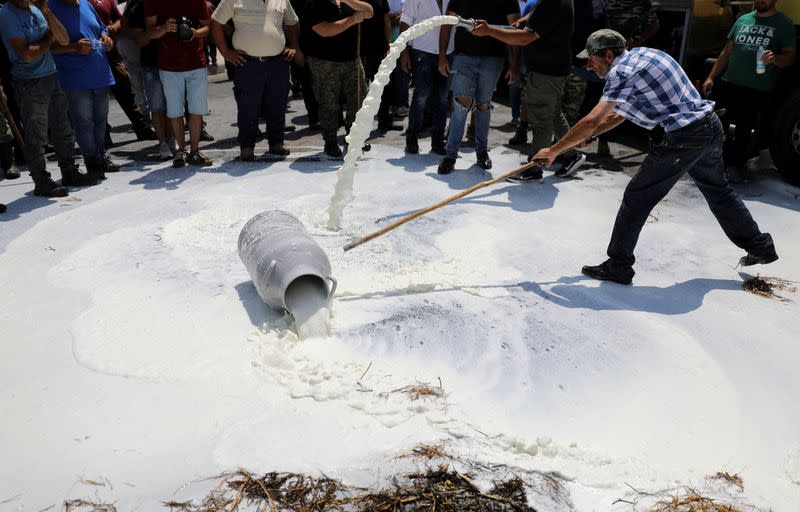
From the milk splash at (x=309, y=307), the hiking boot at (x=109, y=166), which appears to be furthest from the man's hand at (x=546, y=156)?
the hiking boot at (x=109, y=166)

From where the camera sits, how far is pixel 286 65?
23.2ft

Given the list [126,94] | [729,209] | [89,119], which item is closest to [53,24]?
[89,119]

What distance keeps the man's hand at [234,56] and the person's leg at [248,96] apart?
7cm

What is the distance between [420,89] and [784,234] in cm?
397

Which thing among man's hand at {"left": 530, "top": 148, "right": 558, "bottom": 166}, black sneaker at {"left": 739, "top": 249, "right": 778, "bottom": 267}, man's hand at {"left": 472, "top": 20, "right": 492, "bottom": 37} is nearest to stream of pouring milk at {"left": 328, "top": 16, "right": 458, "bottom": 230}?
man's hand at {"left": 472, "top": 20, "right": 492, "bottom": 37}

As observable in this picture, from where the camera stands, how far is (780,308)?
4.14 meters

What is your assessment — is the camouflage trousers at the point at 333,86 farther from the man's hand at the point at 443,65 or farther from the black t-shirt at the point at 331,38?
the man's hand at the point at 443,65

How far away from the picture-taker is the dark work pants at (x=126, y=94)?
7.83 metres

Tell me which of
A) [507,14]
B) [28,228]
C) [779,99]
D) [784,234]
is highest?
[507,14]

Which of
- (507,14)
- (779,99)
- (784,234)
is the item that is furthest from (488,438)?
(779,99)

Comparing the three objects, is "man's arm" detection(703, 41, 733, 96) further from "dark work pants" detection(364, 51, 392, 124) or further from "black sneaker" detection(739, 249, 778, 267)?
"dark work pants" detection(364, 51, 392, 124)

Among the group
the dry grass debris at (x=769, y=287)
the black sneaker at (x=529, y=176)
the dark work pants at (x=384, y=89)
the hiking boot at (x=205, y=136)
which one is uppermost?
the dark work pants at (x=384, y=89)

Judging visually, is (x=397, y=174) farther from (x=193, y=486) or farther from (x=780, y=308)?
(x=193, y=486)

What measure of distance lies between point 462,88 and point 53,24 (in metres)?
3.81
